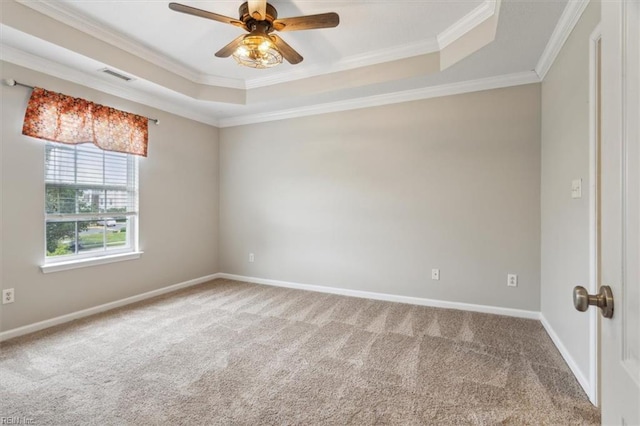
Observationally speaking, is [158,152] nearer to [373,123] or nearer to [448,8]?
[373,123]

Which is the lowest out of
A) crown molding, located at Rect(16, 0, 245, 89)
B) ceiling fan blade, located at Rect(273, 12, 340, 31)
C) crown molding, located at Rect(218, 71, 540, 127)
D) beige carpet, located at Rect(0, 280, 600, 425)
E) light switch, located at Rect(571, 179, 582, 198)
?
beige carpet, located at Rect(0, 280, 600, 425)

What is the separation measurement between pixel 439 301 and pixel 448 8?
286 cm

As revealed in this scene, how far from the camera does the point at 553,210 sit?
2.55 meters

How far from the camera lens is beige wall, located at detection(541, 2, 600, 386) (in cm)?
188

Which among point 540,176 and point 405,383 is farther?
point 540,176

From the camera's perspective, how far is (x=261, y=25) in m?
2.17

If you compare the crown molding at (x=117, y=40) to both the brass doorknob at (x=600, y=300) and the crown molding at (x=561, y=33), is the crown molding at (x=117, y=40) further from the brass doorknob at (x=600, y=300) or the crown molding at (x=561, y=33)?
the brass doorknob at (x=600, y=300)

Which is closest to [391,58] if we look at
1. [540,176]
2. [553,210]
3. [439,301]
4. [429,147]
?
[429,147]

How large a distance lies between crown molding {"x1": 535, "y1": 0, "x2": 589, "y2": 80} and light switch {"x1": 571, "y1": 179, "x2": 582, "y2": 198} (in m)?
1.06

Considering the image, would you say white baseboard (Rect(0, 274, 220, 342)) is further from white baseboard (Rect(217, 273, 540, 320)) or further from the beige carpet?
white baseboard (Rect(217, 273, 540, 320))

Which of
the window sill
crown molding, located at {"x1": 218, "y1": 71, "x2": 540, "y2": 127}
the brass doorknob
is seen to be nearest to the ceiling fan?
crown molding, located at {"x1": 218, "y1": 71, "x2": 540, "y2": 127}

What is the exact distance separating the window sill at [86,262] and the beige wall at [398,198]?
4.76ft

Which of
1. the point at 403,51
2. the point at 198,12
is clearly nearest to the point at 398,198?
the point at 403,51
